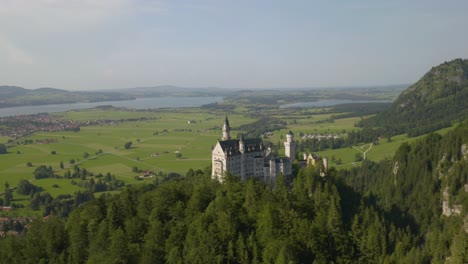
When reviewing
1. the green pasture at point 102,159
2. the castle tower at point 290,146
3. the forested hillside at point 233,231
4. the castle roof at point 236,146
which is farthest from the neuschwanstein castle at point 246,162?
the green pasture at point 102,159

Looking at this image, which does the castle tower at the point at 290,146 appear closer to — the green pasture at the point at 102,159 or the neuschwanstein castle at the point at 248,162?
the neuschwanstein castle at the point at 248,162

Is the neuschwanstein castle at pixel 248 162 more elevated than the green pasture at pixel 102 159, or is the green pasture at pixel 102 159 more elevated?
the neuschwanstein castle at pixel 248 162

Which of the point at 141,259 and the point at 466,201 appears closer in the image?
the point at 141,259

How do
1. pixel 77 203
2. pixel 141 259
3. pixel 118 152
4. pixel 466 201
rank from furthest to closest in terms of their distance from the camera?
pixel 118 152 → pixel 77 203 → pixel 466 201 → pixel 141 259

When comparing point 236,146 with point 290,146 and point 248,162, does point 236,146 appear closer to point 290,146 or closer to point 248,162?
point 248,162

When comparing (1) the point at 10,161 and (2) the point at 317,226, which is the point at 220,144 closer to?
(2) the point at 317,226

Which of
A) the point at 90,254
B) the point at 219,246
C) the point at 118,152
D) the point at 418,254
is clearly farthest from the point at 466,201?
the point at 118,152
